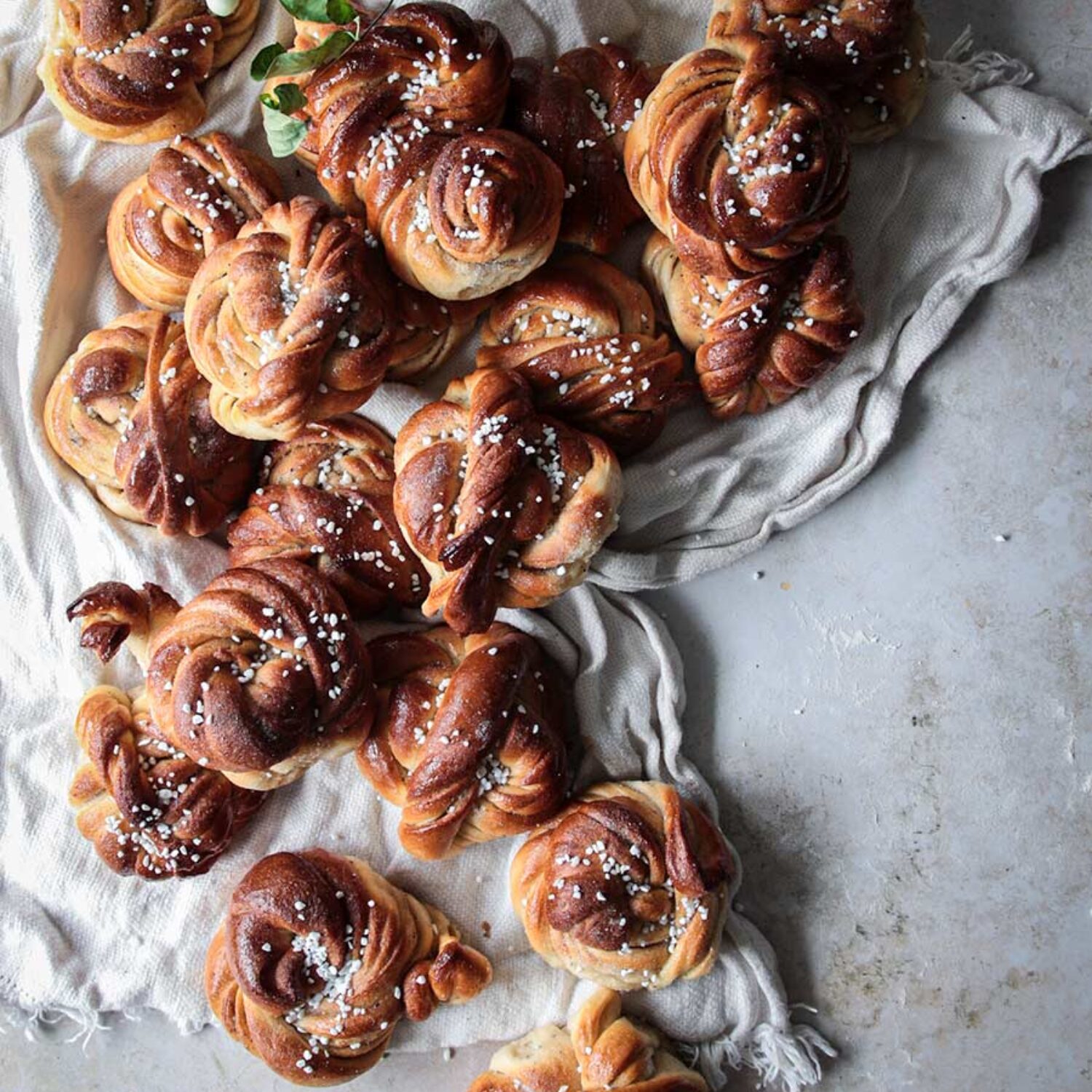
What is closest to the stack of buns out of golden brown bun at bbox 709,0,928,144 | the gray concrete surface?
golden brown bun at bbox 709,0,928,144

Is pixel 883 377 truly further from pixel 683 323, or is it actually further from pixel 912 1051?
pixel 912 1051

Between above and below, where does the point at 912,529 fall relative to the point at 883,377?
below

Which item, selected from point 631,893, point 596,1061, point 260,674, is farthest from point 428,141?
point 596,1061

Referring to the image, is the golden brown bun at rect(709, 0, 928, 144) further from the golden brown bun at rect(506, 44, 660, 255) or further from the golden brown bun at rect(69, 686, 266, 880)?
the golden brown bun at rect(69, 686, 266, 880)

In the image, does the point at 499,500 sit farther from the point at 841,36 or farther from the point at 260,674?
the point at 841,36

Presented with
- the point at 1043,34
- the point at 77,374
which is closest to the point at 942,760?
the point at 1043,34
